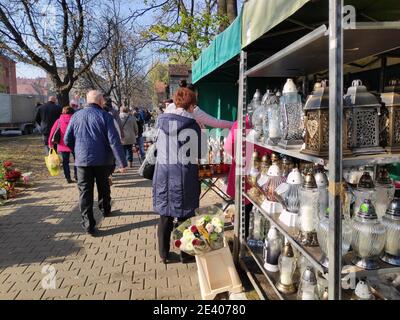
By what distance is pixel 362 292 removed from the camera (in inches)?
82.7

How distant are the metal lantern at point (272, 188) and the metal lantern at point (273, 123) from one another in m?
0.33

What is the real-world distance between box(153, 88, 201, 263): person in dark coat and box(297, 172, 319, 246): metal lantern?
146cm

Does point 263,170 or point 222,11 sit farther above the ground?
point 222,11

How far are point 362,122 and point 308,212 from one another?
2.22ft

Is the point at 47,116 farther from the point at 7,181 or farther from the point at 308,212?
the point at 308,212

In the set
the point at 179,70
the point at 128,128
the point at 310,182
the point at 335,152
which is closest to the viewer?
the point at 335,152

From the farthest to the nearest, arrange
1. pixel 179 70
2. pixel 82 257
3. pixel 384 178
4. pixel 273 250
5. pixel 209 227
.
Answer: pixel 179 70
pixel 82 257
pixel 209 227
pixel 273 250
pixel 384 178

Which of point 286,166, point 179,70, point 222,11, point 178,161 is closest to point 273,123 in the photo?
point 286,166

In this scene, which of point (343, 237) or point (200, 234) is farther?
point (200, 234)

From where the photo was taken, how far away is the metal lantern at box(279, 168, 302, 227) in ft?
7.75

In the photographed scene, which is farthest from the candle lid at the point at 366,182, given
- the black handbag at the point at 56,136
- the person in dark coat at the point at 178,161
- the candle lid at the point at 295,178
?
the black handbag at the point at 56,136

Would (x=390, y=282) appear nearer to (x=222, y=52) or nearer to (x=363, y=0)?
(x=363, y=0)

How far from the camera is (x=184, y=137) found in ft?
11.1

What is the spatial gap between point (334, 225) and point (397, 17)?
5.72 feet
